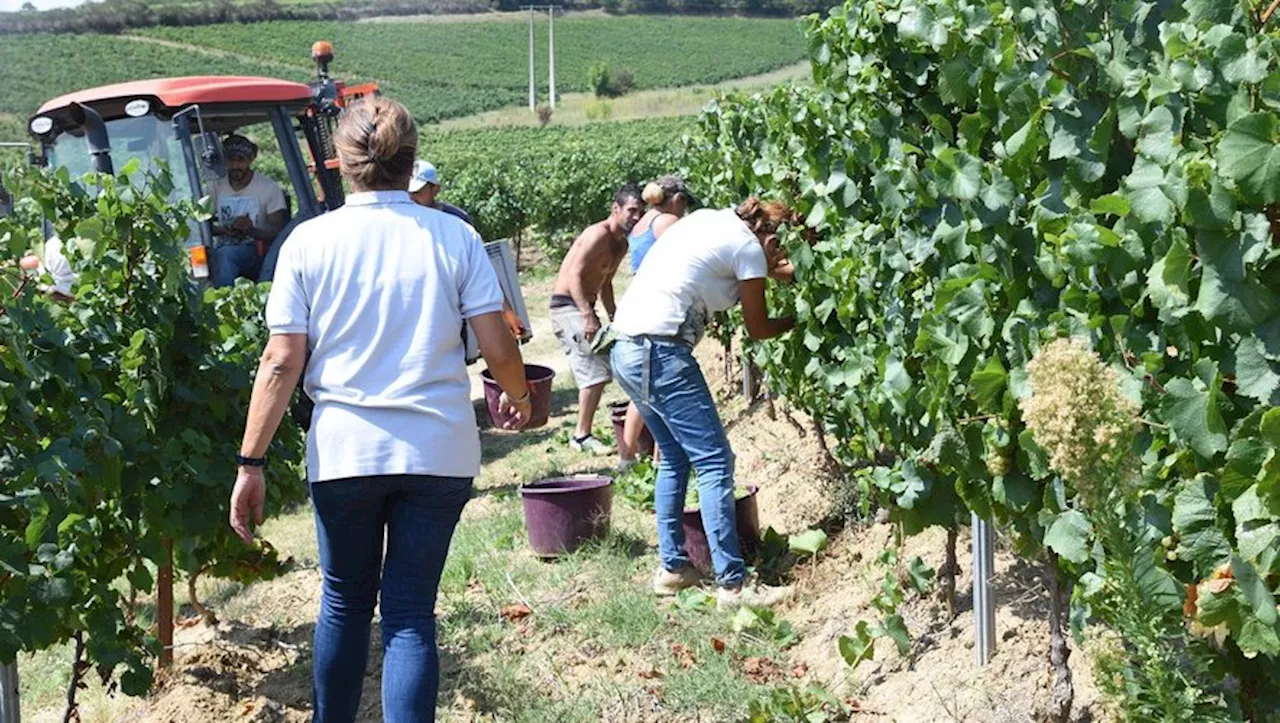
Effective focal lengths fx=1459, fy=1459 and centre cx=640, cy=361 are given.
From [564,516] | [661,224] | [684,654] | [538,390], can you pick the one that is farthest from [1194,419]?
[538,390]

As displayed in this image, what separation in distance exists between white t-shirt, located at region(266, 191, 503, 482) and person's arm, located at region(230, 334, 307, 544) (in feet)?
0.12

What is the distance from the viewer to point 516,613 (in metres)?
5.16

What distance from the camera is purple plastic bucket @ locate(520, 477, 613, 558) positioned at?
588 cm

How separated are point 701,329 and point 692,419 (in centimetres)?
33

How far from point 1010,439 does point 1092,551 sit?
41 centimetres

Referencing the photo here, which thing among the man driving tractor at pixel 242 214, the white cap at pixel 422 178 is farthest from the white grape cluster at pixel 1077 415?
the man driving tractor at pixel 242 214

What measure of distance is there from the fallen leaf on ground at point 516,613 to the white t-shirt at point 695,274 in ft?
3.45

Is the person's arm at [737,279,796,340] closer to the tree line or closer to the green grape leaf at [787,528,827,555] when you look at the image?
the green grape leaf at [787,528,827,555]

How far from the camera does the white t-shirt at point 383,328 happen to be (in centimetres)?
332

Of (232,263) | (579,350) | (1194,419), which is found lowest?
(579,350)

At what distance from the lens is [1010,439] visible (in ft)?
10.3

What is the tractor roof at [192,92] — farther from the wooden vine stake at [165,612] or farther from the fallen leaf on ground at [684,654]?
the fallen leaf on ground at [684,654]

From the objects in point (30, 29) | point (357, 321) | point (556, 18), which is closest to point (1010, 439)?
point (357, 321)

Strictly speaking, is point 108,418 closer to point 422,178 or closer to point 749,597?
point 749,597
